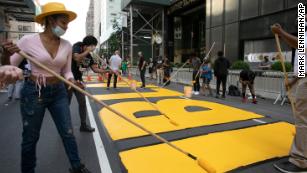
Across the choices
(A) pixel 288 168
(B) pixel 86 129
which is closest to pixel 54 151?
(B) pixel 86 129

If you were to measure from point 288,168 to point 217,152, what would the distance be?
1.07 m

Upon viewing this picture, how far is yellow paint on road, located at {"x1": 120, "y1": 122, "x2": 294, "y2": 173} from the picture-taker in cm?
368

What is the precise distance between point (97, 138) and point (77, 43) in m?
1.91

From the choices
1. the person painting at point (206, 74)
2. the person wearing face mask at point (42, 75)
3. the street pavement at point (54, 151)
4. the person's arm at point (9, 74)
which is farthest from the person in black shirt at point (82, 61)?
the person painting at point (206, 74)

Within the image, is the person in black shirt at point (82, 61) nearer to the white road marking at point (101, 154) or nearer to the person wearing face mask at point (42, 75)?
the white road marking at point (101, 154)

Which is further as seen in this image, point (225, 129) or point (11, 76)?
point (225, 129)

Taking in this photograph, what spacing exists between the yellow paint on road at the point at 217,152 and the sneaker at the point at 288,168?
0.34 m

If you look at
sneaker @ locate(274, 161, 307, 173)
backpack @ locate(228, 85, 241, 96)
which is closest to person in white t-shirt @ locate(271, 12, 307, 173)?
sneaker @ locate(274, 161, 307, 173)

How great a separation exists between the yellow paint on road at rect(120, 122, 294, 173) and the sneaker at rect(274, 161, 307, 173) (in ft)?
1.11

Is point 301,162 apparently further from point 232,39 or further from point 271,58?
point 232,39

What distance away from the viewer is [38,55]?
2854 mm

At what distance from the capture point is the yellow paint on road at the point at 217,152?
368 centimetres

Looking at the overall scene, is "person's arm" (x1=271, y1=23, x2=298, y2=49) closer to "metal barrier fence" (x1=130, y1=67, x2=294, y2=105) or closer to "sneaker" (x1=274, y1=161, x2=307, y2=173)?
"sneaker" (x1=274, y1=161, x2=307, y2=173)

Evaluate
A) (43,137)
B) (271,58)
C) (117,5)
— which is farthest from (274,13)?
(117,5)
